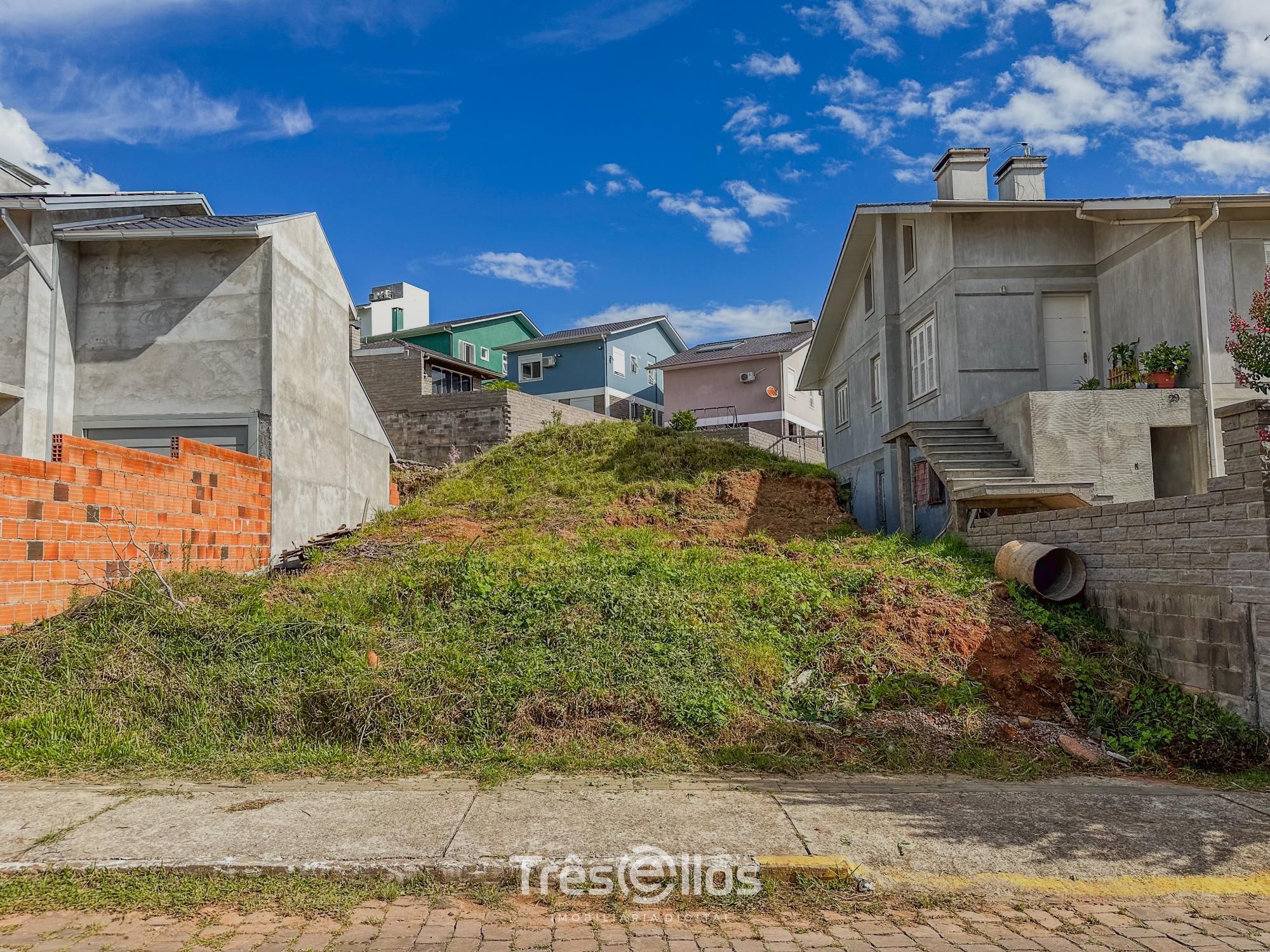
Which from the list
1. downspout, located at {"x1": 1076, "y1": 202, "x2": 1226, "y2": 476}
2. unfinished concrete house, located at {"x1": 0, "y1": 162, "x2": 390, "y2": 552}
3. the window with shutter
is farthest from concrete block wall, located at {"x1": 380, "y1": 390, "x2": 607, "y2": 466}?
downspout, located at {"x1": 1076, "y1": 202, "x2": 1226, "y2": 476}

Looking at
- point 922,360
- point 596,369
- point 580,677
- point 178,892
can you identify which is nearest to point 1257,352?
point 580,677

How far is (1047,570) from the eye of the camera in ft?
32.3

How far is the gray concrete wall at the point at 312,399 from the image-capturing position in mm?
12641

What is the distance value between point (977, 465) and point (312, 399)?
10.4m

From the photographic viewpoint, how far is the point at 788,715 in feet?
25.2

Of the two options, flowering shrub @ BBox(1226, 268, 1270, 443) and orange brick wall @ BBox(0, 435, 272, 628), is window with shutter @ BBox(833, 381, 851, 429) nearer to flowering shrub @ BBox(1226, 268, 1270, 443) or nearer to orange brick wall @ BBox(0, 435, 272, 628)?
flowering shrub @ BBox(1226, 268, 1270, 443)

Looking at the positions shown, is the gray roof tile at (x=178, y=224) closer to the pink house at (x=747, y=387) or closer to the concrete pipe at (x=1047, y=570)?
the concrete pipe at (x=1047, y=570)

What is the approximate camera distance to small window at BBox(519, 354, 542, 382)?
40312mm

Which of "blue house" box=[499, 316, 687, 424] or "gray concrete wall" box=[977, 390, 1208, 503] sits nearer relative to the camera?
"gray concrete wall" box=[977, 390, 1208, 503]

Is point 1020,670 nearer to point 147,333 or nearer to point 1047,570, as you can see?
point 1047,570

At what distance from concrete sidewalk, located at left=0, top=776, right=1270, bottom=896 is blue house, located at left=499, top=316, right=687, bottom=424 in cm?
3181

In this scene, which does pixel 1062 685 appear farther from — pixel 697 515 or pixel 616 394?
pixel 616 394

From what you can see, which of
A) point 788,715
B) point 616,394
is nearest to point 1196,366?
point 788,715

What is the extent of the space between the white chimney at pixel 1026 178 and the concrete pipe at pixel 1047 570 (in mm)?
9297
